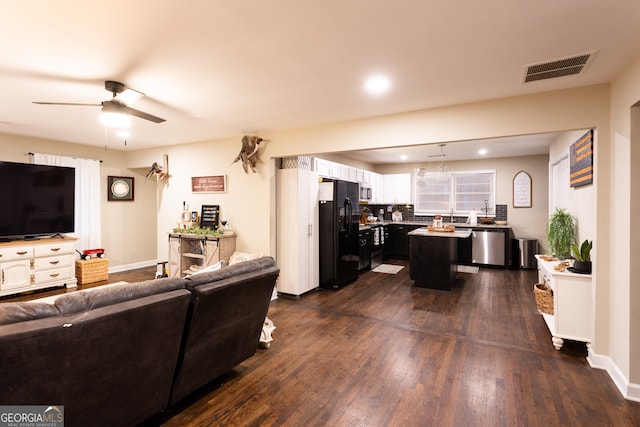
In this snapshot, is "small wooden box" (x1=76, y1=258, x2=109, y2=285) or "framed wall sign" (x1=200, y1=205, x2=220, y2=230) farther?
"small wooden box" (x1=76, y1=258, x2=109, y2=285)

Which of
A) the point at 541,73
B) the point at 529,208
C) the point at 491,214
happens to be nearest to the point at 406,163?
the point at 491,214

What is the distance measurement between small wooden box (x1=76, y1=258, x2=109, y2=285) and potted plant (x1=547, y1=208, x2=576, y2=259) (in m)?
7.07

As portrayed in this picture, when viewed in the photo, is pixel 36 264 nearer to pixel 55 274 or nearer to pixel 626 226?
pixel 55 274

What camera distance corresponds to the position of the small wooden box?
5.41 meters

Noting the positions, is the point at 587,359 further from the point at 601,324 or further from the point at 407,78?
the point at 407,78

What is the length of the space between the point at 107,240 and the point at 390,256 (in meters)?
6.45

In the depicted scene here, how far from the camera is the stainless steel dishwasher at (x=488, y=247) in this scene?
22.1 ft

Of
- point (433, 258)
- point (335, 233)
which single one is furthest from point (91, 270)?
point (433, 258)

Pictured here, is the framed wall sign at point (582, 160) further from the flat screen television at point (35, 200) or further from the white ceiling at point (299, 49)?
the flat screen television at point (35, 200)

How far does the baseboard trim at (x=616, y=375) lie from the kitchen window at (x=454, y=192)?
5.06 m

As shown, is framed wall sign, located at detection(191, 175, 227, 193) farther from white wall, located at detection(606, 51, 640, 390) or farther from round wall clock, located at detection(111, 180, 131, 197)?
white wall, located at detection(606, 51, 640, 390)

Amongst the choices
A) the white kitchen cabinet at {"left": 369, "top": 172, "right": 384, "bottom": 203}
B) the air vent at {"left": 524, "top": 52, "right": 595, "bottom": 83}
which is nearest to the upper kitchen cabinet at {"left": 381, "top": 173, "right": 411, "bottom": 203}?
the white kitchen cabinet at {"left": 369, "top": 172, "right": 384, "bottom": 203}

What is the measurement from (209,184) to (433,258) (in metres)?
3.98

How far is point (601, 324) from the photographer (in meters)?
2.76
